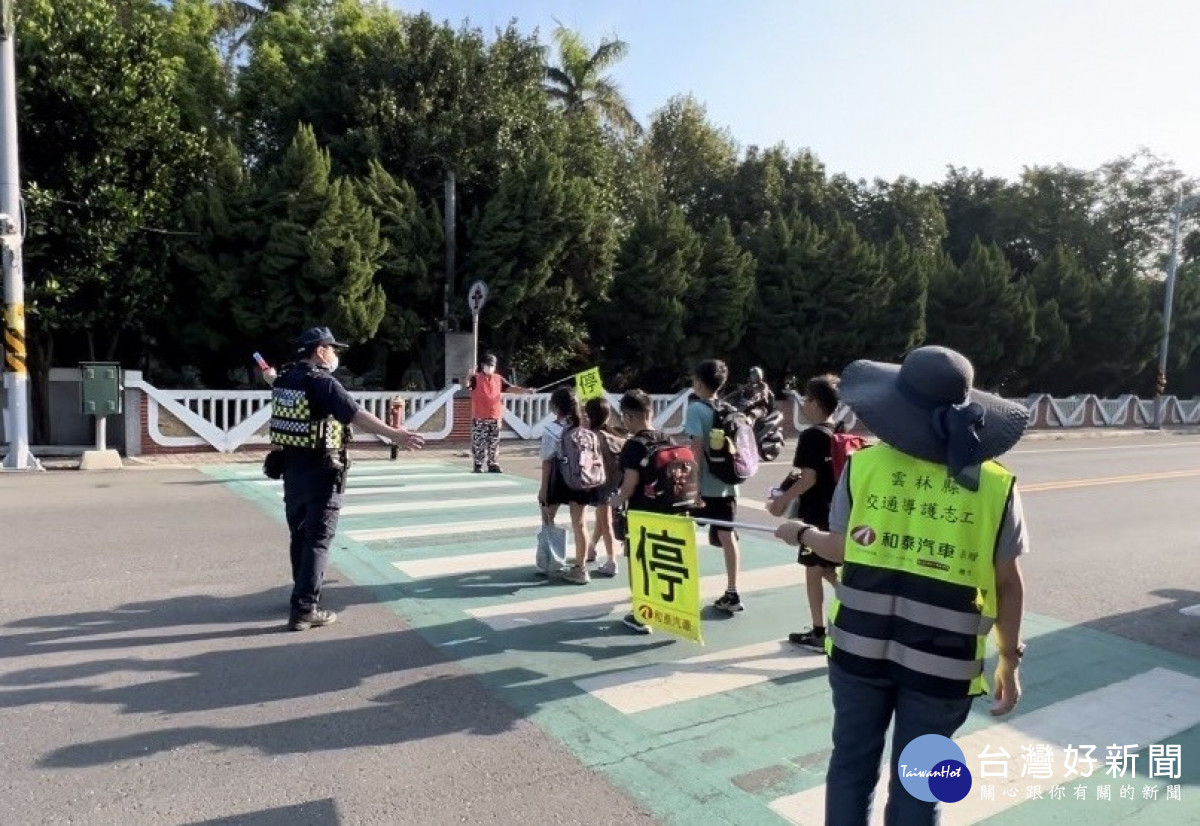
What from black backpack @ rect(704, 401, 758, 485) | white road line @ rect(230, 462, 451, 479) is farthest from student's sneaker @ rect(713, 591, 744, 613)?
white road line @ rect(230, 462, 451, 479)

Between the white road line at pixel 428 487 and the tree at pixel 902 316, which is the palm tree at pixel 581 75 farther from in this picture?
the white road line at pixel 428 487

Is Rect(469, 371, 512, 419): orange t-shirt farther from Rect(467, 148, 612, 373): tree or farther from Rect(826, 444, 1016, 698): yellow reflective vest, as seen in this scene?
Rect(826, 444, 1016, 698): yellow reflective vest

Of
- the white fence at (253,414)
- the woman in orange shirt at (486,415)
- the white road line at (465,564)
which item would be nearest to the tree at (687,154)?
the white fence at (253,414)

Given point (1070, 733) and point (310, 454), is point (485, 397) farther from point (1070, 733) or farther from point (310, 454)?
point (1070, 733)

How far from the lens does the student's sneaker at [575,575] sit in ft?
21.8

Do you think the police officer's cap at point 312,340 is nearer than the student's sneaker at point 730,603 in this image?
Yes

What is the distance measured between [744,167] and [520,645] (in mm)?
29085

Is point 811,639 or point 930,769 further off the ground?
point 930,769

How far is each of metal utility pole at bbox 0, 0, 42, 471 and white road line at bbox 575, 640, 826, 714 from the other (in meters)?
10.7

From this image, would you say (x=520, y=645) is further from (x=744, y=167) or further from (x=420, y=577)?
(x=744, y=167)

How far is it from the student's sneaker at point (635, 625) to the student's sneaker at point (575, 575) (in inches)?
39.5

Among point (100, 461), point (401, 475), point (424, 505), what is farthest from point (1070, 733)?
point (100, 461)

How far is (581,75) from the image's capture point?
87.6 ft

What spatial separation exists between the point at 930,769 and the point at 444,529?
21.1 feet
